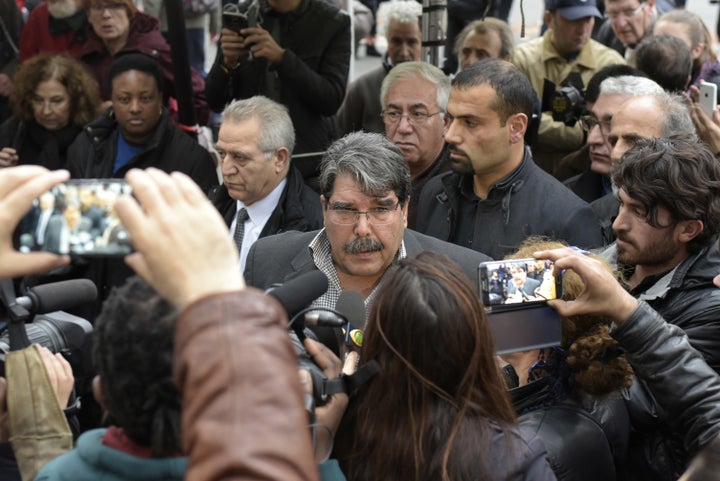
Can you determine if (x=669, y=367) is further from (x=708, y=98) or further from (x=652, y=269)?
(x=708, y=98)

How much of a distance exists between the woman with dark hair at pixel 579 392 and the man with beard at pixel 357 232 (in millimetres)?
756

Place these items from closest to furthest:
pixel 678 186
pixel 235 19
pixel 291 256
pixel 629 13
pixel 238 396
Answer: pixel 238 396 < pixel 678 186 < pixel 291 256 < pixel 235 19 < pixel 629 13

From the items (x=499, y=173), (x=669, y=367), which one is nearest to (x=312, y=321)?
(x=669, y=367)

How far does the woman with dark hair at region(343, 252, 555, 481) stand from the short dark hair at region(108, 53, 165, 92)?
11.7 ft

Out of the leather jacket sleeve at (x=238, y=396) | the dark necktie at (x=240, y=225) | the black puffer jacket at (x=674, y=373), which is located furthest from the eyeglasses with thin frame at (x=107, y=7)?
the leather jacket sleeve at (x=238, y=396)

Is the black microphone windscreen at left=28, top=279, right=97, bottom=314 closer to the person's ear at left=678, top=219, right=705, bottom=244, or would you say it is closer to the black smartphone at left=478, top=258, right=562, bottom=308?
the black smartphone at left=478, top=258, right=562, bottom=308

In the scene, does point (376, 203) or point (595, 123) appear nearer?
point (376, 203)

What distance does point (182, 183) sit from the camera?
136cm

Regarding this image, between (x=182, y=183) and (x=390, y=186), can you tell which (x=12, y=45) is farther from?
(x=182, y=183)

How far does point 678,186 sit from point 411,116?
203 centimetres

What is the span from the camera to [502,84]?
4270 mm

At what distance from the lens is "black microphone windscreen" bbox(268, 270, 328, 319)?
6.68 ft

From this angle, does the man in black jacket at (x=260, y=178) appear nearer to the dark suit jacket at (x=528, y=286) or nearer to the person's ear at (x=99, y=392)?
the dark suit jacket at (x=528, y=286)

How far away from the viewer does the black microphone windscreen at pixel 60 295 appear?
2.36 metres
